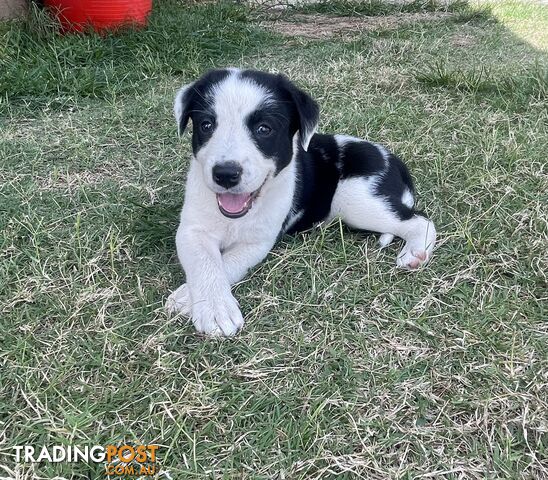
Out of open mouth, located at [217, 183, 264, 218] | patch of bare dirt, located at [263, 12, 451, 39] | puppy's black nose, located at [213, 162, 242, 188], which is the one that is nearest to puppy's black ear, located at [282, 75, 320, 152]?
open mouth, located at [217, 183, 264, 218]

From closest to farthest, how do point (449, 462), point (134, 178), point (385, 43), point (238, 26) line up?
point (449, 462) → point (134, 178) → point (385, 43) → point (238, 26)

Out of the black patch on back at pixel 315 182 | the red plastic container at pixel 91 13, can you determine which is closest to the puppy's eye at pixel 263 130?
the black patch on back at pixel 315 182

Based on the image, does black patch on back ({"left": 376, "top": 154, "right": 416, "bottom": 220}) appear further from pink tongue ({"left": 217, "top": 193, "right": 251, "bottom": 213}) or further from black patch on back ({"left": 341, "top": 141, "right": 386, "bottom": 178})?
pink tongue ({"left": 217, "top": 193, "right": 251, "bottom": 213})

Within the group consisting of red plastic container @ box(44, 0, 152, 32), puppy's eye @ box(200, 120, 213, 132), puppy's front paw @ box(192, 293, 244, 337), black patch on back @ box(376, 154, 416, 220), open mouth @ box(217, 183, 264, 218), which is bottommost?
red plastic container @ box(44, 0, 152, 32)

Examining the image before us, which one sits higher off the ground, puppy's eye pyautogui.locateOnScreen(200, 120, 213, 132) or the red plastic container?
puppy's eye pyautogui.locateOnScreen(200, 120, 213, 132)

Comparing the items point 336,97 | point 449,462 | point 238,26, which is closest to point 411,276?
point 449,462

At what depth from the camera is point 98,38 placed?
6.09m

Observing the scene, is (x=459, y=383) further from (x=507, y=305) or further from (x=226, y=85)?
(x=226, y=85)

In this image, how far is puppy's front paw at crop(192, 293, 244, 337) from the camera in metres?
2.63

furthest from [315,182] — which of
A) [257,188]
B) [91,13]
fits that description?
[91,13]

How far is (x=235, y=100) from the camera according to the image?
2.81 metres

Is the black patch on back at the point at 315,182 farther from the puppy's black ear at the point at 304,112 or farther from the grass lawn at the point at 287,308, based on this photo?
the puppy's black ear at the point at 304,112

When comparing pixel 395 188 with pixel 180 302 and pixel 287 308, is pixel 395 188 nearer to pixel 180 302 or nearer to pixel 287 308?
pixel 287 308

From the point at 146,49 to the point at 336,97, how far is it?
2232 mm
